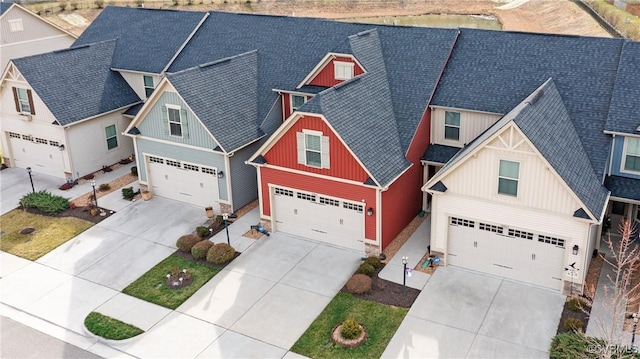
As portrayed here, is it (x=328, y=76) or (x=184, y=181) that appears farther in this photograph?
(x=184, y=181)

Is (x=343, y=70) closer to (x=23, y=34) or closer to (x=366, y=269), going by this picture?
(x=366, y=269)

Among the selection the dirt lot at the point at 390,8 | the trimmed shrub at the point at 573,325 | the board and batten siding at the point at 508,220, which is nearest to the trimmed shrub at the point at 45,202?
the board and batten siding at the point at 508,220

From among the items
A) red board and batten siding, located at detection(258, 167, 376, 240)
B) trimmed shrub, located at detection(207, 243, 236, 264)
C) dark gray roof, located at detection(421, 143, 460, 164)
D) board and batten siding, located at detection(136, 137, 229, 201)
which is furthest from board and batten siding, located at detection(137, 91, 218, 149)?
dark gray roof, located at detection(421, 143, 460, 164)

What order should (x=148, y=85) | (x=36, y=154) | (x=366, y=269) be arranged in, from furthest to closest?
(x=148, y=85) → (x=36, y=154) → (x=366, y=269)

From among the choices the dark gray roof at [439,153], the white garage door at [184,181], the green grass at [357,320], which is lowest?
the green grass at [357,320]

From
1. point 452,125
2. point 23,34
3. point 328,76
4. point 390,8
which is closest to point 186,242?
point 328,76

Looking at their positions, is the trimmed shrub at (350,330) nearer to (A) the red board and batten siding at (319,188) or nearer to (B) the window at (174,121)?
(A) the red board and batten siding at (319,188)

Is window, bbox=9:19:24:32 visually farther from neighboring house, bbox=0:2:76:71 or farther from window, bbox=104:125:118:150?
window, bbox=104:125:118:150
